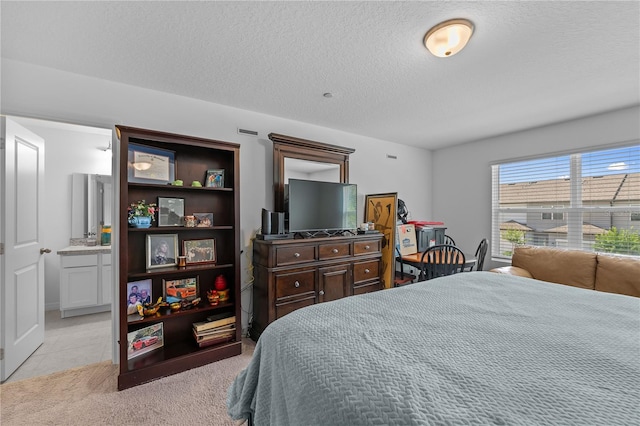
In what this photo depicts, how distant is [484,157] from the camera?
14.1 ft

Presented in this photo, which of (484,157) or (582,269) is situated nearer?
(582,269)

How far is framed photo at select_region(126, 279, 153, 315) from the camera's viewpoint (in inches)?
88.7

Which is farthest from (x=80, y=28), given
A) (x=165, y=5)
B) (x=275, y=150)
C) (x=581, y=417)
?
(x=581, y=417)

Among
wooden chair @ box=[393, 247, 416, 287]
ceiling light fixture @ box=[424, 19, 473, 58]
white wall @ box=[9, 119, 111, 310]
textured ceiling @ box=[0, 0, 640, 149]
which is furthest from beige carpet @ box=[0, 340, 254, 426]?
ceiling light fixture @ box=[424, 19, 473, 58]

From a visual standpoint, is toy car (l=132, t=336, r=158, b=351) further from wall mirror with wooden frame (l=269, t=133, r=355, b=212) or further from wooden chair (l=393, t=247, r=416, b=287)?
wooden chair (l=393, t=247, r=416, b=287)

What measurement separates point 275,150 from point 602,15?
106 inches

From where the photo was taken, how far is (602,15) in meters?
1.59

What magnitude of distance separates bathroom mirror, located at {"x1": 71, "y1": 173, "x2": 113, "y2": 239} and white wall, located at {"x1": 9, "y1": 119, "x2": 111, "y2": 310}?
0.07 meters

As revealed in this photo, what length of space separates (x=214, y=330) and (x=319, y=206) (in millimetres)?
1675

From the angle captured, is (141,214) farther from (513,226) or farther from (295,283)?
(513,226)

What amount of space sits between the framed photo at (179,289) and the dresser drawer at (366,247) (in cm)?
177

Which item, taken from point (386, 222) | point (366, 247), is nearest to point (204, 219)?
point (366, 247)

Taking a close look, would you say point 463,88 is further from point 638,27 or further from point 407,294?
point 407,294

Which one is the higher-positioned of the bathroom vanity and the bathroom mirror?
the bathroom mirror
